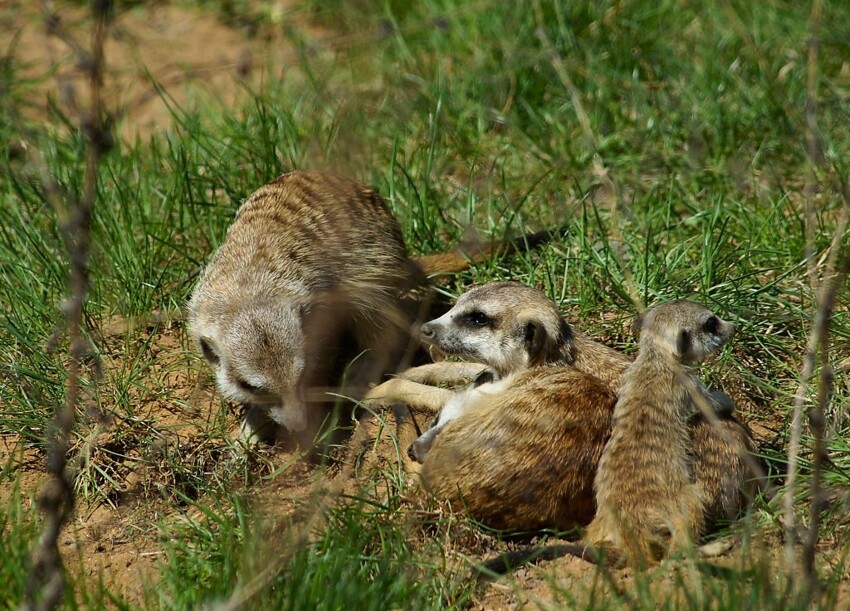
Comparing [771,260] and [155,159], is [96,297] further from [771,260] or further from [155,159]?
[771,260]

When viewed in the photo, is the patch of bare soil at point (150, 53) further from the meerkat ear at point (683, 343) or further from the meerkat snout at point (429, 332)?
the meerkat ear at point (683, 343)

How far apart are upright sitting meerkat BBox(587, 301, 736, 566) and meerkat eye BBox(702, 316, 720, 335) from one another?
0.16 ft

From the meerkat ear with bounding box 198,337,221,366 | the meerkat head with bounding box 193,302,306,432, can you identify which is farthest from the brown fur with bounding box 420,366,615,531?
the meerkat ear with bounding box 198,337,221,366

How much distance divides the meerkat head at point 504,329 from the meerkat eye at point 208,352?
80cm

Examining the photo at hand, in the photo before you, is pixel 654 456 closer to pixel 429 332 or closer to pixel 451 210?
pixel 429 332

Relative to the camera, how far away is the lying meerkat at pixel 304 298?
3742mm

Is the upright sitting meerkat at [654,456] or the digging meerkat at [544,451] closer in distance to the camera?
the upright sitting meerkat at [654,456]

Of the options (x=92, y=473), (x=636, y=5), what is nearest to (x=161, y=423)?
(x=92, y=473)

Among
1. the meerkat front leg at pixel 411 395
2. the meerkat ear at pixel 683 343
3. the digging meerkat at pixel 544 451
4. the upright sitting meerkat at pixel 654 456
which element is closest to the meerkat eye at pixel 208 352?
the meerkat front leg at pixel 411 395

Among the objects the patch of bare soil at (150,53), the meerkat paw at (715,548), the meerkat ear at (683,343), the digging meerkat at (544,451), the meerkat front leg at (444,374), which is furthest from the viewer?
the patch of bare soil at (150,53)

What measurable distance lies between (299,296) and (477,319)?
2.49ft

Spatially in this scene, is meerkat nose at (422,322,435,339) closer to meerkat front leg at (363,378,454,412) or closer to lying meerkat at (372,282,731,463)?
lying meerkat at (372,282,731,463)

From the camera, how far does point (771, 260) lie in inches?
171

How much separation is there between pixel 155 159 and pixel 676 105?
2.64m
